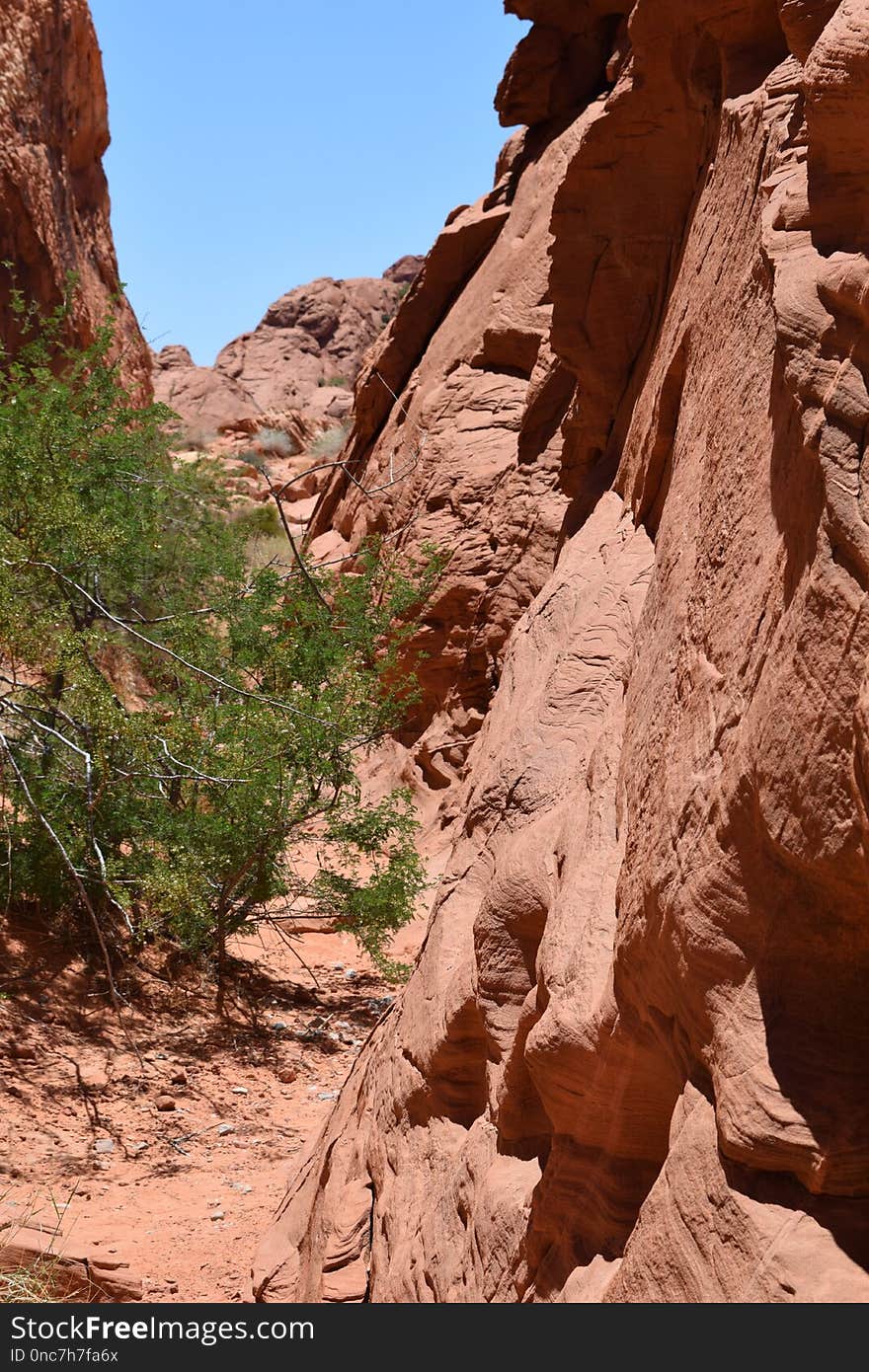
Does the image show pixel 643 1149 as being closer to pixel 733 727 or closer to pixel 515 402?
pixel 733 727

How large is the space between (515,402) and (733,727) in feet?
34.5

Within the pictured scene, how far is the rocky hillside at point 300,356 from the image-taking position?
119 ft

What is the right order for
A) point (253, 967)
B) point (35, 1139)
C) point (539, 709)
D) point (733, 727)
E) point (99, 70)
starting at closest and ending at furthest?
point (733, 727) → point (539, 709) → point (35, 1139) → point (253, 967) → point (99, 70)

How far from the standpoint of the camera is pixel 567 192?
497 cm

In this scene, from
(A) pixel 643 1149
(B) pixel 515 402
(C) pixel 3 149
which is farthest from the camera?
(C) pixel 3 149

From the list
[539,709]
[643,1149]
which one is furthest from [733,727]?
[539,709]

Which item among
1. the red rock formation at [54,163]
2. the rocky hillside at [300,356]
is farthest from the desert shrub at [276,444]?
the red rock formation at [54,163]

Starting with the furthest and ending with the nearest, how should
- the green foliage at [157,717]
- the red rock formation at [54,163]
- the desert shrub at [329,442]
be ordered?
1. the desert shrub at [329,442]
2. the red rock formation at [54,163]
3. the green foliage at [157,717]
